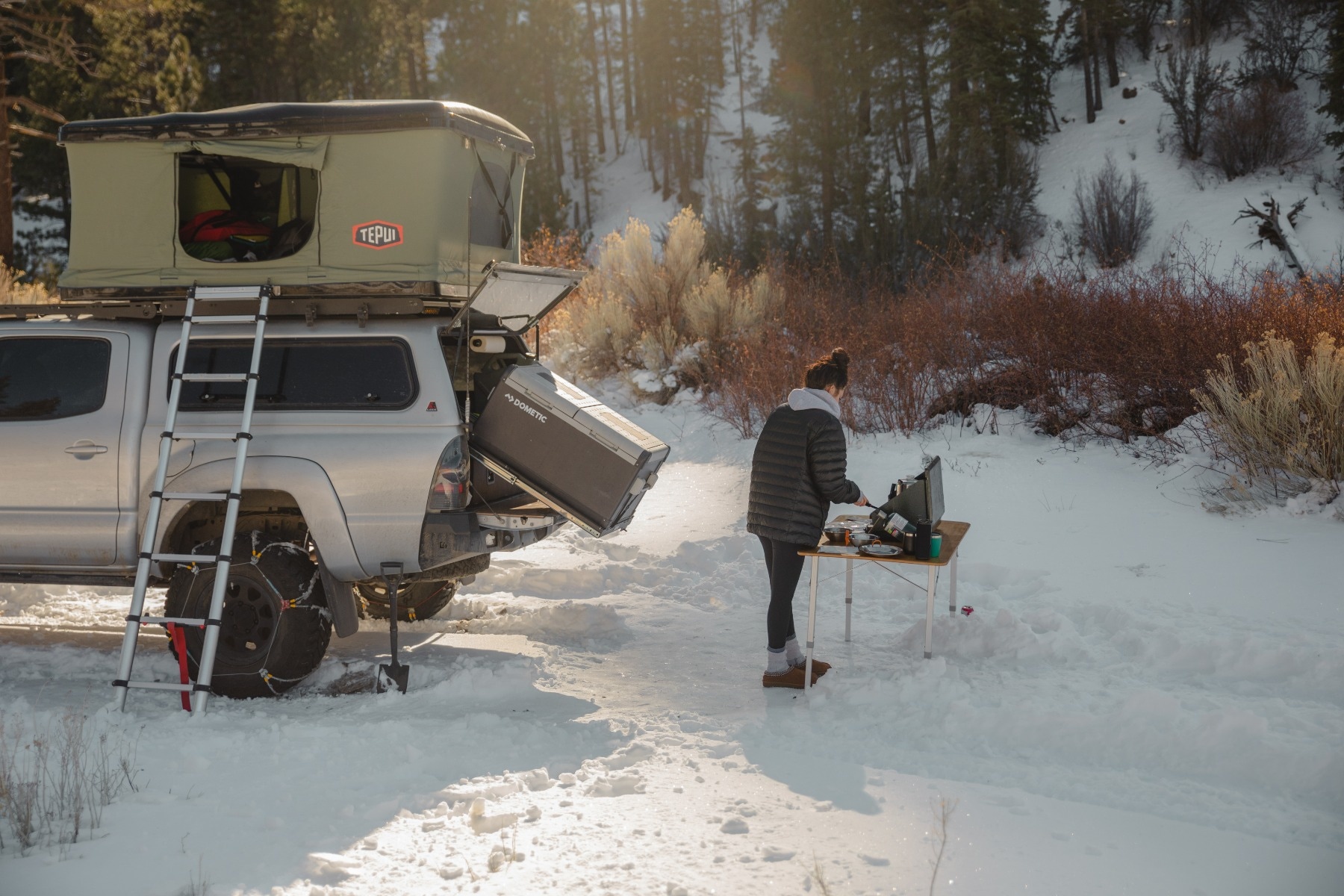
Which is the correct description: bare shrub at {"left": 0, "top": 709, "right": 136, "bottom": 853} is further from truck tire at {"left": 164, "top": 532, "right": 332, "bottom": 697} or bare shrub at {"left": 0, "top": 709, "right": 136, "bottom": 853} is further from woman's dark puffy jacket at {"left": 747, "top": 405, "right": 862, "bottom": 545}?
woman's dark puffy jacket at {"left": 747, "top": 405, "right": 862, "bottom": 545}

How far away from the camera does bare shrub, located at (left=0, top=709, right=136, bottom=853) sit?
160 inches

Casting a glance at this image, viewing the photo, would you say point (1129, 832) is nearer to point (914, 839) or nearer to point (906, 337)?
point (914, 839)

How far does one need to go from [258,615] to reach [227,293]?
1.96 metres

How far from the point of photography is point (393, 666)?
5.98 meters

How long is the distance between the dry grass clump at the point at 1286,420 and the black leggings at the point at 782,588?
15.3 feet

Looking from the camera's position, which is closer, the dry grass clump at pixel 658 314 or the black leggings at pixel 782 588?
the black leggings at pixel 782 588

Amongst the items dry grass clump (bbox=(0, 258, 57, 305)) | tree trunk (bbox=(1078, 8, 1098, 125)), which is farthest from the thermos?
tree trunk (bbox=(1078, 8, 1098, 125))

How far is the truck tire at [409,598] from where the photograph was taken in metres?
7.49

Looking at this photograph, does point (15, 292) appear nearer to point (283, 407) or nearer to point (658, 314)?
point (658, 314)

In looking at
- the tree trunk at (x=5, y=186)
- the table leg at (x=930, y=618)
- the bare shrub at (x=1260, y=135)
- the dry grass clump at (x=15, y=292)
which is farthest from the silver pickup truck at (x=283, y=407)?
the bare shrub at (x=1260, y=135)

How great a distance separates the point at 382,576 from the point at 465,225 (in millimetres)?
2416

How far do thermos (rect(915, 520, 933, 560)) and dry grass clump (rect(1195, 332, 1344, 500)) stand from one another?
4.07 metres

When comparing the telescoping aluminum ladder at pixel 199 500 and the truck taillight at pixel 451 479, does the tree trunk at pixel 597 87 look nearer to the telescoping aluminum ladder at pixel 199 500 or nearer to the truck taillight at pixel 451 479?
the telescoping aluminum ladder at pixel 199 500

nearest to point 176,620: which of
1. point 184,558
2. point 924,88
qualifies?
point 184,558
